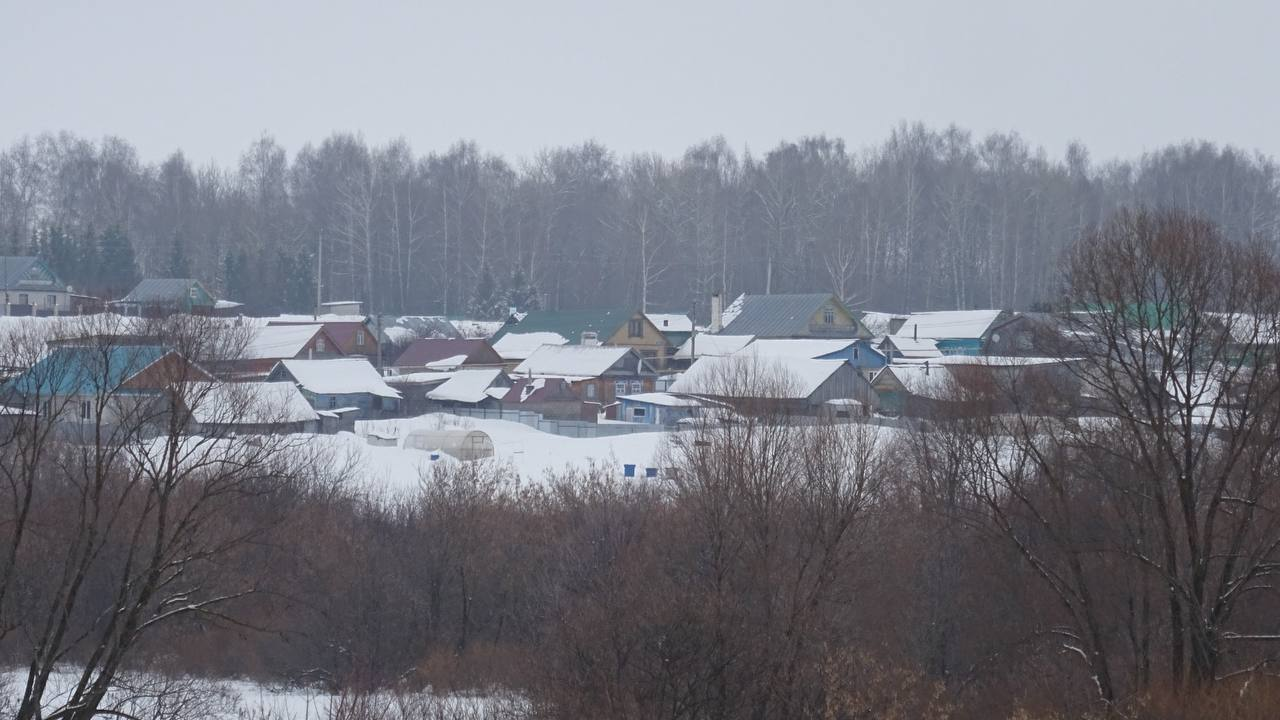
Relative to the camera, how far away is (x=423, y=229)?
7112 cm

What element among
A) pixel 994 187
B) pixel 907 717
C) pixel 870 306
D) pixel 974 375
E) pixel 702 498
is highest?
pixel 994 187

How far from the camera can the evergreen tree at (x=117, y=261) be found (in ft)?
212

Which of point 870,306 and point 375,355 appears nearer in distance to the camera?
point 375,355

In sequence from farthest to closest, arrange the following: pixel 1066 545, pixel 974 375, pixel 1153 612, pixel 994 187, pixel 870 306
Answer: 1. pixel 994 187
2. pixel 870 306
3. pixel 974 375
4. pixel 1153 612
5. pixel 1066 545

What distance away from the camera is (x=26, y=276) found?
5703 centimetres

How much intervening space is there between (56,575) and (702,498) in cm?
1038

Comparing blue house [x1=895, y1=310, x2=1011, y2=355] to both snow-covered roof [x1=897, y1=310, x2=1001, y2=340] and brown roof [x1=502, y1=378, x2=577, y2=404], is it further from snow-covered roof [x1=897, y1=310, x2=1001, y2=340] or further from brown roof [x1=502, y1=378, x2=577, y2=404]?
brown roof [x1=502, y1=378, x2=577, y2=404]

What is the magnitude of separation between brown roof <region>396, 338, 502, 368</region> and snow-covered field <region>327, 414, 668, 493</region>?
11.0m

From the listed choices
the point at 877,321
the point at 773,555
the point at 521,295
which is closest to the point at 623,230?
the point at 521,295

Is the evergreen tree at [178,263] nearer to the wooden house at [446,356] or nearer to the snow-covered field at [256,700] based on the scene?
the wooden house at [446,356]

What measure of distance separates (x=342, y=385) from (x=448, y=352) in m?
A: 9.14

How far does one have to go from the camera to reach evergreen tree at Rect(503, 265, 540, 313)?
209 feet

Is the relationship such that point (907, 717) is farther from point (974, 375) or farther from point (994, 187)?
point (994, 187)

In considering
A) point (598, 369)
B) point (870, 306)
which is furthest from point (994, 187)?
point (598, 369)
